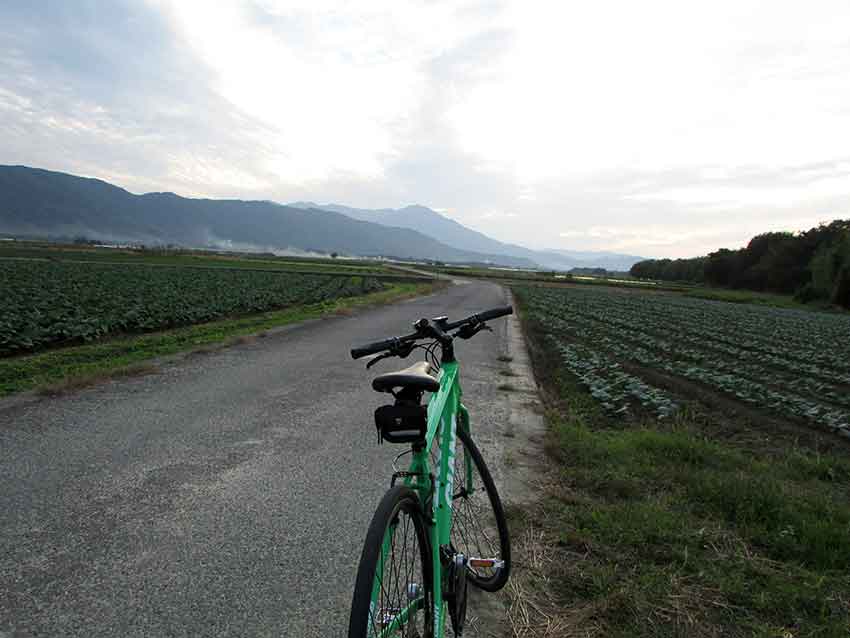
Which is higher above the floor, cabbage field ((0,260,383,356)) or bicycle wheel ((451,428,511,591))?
bicycle wheel ((451,428,511,591))

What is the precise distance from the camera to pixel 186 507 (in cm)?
374

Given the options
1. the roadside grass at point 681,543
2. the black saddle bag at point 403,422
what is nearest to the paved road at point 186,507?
the roadside grass at point 681,543

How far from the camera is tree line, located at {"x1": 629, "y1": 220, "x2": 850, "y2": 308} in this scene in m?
52.6

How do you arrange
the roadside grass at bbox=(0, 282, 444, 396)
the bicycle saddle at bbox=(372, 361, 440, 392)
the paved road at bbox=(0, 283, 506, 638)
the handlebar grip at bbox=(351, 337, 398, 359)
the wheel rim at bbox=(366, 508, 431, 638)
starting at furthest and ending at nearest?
the roadside grass at bbox=(0, 282, 444, 396) → the paved road at bbox=(0, 283, 506, 638) → the handlebar grip at bbox=(351, 337, 398, 359) → the bicycle saddle at bbox=(372, 361, 440, 392) → the wheel rim at bbox=(366, 508, 431, 638)

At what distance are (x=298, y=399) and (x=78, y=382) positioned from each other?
316 centimetres

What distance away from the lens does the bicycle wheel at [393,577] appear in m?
1.50

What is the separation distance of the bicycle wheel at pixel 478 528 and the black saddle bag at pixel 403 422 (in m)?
0.84

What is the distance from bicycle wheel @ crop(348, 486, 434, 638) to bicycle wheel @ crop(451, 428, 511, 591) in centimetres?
65

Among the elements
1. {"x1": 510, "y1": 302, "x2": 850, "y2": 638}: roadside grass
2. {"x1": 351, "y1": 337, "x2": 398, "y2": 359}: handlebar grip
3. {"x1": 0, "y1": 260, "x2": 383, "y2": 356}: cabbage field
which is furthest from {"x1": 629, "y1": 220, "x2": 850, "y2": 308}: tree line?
{"x1": 351, "y1": 337, "x2": 398, "y2": 359}: handlebar grip

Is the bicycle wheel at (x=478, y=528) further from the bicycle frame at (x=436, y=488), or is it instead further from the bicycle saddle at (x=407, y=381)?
the bicycle saddle at (x=407, y=381)

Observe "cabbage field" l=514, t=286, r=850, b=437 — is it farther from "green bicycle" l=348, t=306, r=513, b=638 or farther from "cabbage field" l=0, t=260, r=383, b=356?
"cabbage field" l=0, t=260, r=383, b=356

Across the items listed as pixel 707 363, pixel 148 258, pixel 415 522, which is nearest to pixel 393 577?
pixel 415 522

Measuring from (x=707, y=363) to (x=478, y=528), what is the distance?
1179cm

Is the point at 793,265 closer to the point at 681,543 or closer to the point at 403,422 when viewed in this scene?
the point at 681,543
